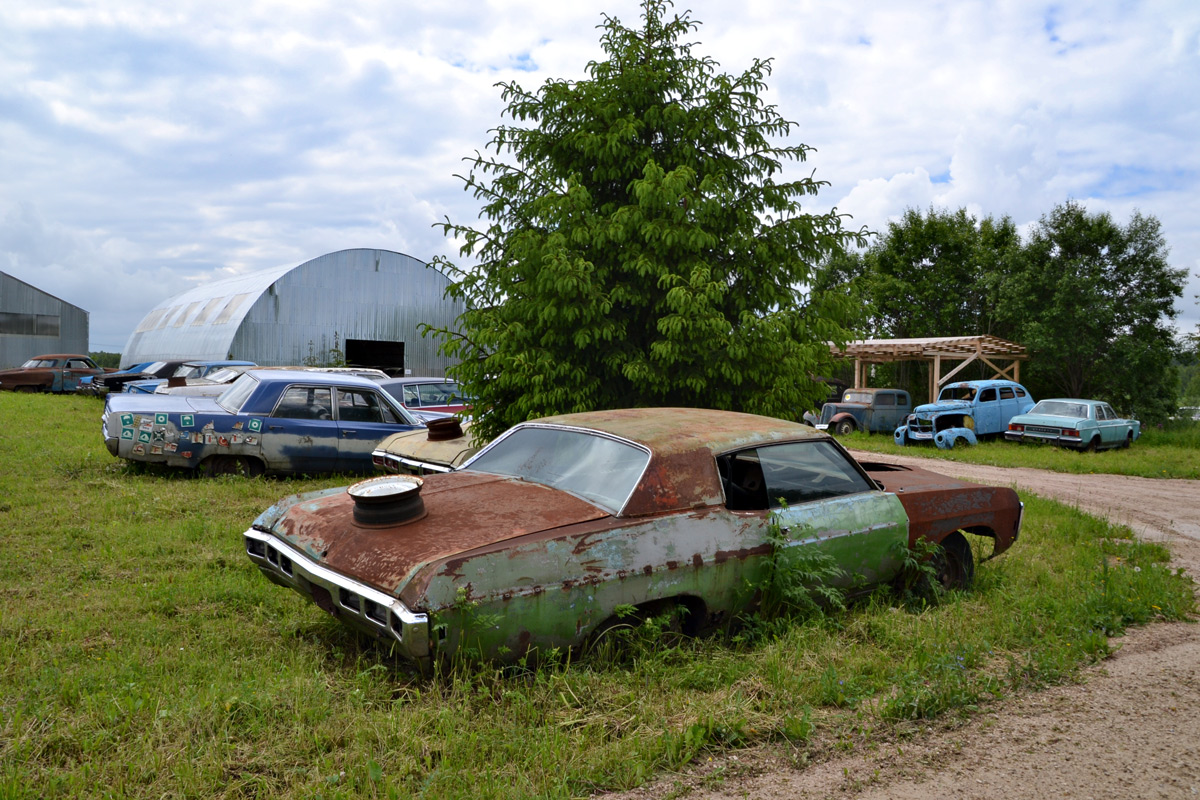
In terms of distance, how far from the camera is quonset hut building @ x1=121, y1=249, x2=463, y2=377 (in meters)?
25.3

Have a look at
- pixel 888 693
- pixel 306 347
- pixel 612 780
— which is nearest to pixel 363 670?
pixel 612 780

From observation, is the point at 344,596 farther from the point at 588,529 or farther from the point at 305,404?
the point at 305,404

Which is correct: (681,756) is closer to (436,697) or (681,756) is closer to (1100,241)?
(436,697)

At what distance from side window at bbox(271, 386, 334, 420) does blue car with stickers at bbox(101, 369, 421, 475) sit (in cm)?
1

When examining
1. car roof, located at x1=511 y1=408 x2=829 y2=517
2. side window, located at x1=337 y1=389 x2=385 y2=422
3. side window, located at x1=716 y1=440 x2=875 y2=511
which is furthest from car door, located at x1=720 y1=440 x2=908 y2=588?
side window, located at x1=337 y1=389 x2=385 y2=422

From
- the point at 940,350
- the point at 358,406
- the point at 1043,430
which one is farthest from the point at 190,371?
the point at 1043,430

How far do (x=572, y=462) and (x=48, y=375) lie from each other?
89.4 ft

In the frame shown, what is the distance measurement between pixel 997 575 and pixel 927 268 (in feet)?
87.1

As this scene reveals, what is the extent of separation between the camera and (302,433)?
945cm

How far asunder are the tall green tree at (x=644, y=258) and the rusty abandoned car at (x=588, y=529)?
2.14 m

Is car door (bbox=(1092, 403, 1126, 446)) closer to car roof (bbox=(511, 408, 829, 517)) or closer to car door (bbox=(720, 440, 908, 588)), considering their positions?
car door (bbox=(720, 440, 908, 588))

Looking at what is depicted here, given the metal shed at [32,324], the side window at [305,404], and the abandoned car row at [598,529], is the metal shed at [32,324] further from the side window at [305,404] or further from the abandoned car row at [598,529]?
the abandoned car row at [598,529]

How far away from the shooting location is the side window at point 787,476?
14.6 feet

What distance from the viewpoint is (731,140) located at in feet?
25.7
